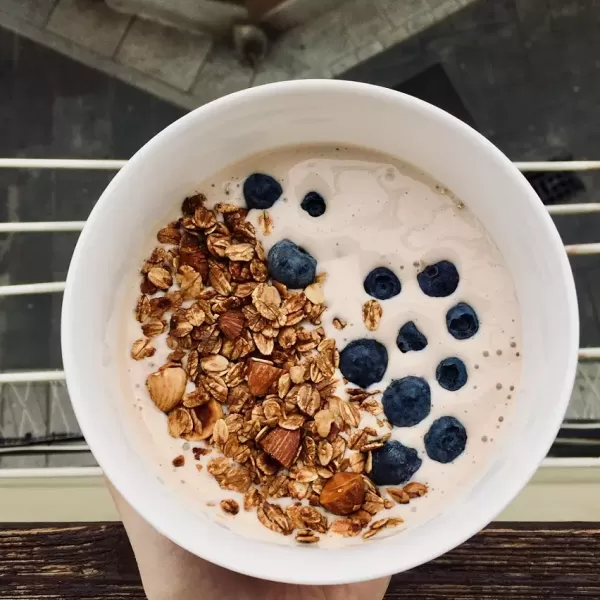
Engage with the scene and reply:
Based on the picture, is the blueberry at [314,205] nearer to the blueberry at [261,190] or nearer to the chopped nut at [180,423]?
the blueberry at [261,190]

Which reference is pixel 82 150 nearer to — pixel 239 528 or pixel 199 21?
pixel 199 21

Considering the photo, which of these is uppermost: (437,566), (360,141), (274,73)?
(274,73)

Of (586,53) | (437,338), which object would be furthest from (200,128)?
(586,53)

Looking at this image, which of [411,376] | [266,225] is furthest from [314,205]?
[411,376]

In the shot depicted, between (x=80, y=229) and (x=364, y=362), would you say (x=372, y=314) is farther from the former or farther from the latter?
(x=80, y=229)

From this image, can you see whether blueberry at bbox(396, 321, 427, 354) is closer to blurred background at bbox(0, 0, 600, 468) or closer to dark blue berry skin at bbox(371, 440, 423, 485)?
dark blue berry skin at bbox(371, 440, 423, 485)

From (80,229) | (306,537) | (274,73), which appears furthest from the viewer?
(274,73)
